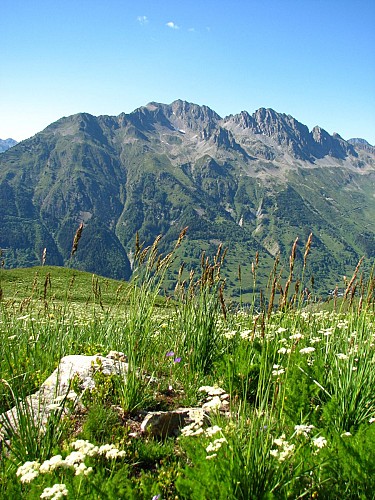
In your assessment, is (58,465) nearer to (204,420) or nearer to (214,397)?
(214,397)

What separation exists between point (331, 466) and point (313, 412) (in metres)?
1.39

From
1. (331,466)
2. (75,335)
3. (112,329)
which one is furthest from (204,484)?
(75,335)

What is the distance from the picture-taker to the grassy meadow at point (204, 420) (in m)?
3.29

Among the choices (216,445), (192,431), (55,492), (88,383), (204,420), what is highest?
(216,445)

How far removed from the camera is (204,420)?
5.12m

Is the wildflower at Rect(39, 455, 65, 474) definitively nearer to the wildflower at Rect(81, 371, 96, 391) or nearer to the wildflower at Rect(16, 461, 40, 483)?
the wildflower at Rect(16, 461, 40, 483)

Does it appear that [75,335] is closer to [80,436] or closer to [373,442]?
[80,436]

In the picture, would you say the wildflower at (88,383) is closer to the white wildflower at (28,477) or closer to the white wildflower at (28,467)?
→ the white wildflower at (28,467)

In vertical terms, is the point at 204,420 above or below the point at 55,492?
below

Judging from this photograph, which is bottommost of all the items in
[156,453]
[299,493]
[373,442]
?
[156,453]

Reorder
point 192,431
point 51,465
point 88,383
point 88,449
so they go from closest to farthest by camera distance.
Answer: point 51,465 < point 88,449 < point 192,431 < point 88,383

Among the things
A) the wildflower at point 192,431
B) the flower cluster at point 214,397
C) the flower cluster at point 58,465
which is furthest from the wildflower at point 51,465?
the flower cluster at point 214,397

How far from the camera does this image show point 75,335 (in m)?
9.27

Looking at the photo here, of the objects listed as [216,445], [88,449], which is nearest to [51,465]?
[88,449]
